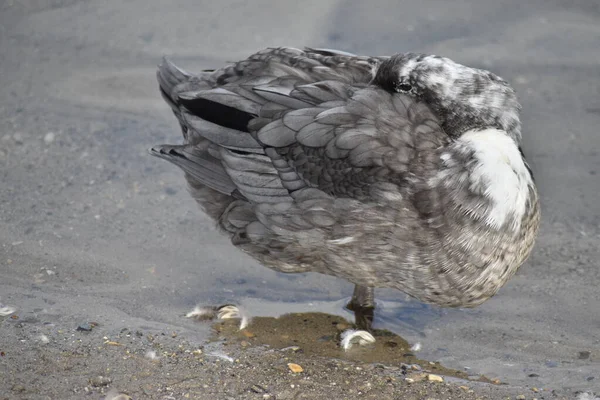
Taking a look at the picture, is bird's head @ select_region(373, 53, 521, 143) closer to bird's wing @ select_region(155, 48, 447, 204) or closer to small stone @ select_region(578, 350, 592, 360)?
bird's wing @ select_region(155, 48, 447, 204)

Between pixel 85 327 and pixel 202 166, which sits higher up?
pixel 202 166

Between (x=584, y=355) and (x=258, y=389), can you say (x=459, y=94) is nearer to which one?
(x=584, y=355)

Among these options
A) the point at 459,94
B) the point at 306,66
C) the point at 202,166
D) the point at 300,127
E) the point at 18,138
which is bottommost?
the point at 18,138

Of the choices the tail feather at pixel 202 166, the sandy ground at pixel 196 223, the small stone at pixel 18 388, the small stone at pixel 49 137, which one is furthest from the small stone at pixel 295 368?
the small stone at pixel 49 137

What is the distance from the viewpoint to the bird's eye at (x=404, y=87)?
487 centimetres

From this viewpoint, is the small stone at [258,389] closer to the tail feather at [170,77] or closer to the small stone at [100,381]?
the small stone at [100,381]

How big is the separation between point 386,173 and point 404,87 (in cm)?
53

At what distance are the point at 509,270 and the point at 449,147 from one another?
761mm

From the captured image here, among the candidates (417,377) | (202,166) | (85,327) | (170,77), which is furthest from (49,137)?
(417,377)

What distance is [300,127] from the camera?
4895 mm

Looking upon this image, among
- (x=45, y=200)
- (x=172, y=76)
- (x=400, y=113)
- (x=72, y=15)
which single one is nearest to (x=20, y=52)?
(x=72, y=15)

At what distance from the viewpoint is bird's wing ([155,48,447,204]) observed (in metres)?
4.72

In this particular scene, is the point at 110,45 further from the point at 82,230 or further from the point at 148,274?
the point at 148,274

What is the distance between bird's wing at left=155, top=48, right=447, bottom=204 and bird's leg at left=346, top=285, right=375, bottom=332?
0.91 meters
